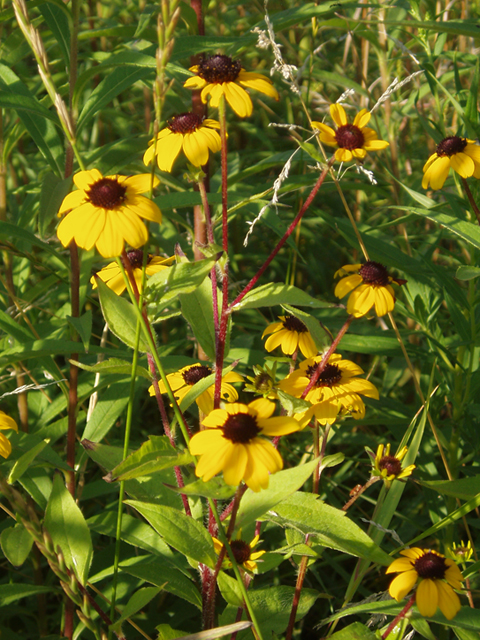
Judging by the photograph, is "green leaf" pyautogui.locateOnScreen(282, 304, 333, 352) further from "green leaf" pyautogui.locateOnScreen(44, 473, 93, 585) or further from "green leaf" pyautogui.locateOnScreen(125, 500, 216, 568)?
"green leaf" pyautogui.locateOnScreen(44, 473, 93, 585)

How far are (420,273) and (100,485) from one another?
1.07 meters

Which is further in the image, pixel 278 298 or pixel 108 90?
pixel 108 90

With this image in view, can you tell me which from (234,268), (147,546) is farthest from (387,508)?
(234,268)

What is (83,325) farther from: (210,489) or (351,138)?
(351,138)

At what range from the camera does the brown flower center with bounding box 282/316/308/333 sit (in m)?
1.31

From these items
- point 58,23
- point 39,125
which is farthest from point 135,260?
point 58,23

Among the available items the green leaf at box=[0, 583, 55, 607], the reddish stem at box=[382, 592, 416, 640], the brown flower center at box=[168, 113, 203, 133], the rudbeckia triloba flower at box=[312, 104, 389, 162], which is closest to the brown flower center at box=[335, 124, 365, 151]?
the rudbeckia triloba flower at box=[312, 104, 389, 162]

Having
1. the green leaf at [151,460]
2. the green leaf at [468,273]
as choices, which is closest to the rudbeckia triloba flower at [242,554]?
the green leaf at [151,460]

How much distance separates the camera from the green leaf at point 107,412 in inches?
58.2

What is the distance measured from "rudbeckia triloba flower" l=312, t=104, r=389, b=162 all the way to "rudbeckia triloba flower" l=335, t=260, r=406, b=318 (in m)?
0.23

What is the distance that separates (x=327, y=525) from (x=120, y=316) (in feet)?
1.74

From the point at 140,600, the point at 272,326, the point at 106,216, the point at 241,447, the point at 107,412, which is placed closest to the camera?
the point at 241,447

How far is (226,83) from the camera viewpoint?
1120 millimetres

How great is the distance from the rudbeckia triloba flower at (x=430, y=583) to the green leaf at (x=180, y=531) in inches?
12.4
